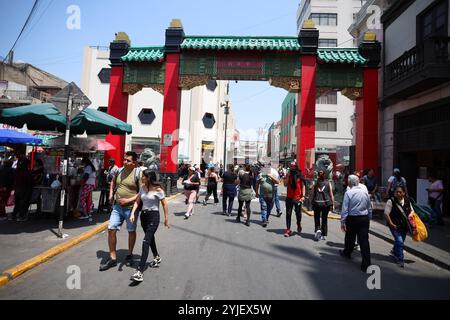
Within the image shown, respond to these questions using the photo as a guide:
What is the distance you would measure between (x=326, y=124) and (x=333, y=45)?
11.0 metres

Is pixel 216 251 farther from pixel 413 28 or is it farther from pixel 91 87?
pixel 91 87

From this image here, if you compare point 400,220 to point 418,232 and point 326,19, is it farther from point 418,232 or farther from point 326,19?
point 326,19

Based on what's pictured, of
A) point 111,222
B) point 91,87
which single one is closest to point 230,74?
point 111,222

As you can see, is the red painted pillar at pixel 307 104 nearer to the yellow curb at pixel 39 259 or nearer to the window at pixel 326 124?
the yellow curb at pixel 39 259

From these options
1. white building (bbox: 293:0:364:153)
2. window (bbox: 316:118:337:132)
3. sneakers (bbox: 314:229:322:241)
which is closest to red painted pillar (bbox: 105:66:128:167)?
sneakers (bbox: 314:229:322:241)

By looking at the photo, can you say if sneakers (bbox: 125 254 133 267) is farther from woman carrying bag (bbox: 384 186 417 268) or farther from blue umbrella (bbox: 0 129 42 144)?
blue umbrella (bbox: 0 129 42 144)

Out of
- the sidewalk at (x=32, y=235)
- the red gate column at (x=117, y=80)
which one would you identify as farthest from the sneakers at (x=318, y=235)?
the red gate column at (x=117, y=80)

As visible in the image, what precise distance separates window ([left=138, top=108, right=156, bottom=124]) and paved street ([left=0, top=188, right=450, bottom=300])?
2353 centimetres

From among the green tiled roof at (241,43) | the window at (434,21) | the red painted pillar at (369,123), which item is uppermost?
the green tiled roof at (241,43)

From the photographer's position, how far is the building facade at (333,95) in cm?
3484

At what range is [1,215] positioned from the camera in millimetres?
8281

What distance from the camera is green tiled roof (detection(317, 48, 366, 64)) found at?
564 inches

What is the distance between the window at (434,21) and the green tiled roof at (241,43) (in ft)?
17.0
